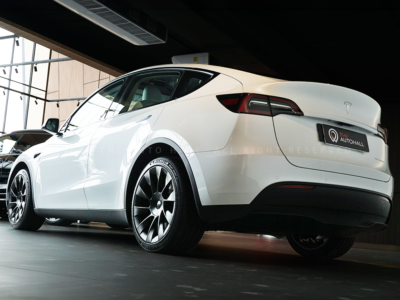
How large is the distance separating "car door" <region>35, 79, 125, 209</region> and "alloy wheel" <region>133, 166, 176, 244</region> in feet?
2.76

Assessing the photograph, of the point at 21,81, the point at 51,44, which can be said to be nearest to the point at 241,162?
the point at 51,44

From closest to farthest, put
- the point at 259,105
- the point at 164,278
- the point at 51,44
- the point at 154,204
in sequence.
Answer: the point at 164,278 → the point at 259,105 → the point at 154,204 → the point at 51,44

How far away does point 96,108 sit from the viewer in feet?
14.6

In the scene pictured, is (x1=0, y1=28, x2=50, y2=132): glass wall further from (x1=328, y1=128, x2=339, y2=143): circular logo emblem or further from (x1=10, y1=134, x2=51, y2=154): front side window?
(x1=328, y1=128, x2=339, y2=143): circular logo emblem

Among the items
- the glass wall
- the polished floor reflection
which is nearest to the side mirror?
the polished floor reflection

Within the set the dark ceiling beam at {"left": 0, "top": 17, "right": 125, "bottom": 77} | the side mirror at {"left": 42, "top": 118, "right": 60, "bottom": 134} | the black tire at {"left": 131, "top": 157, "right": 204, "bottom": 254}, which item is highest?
the dark ceiling beam at {"left": 0, "top": 17, "right": 125, "bottom": 77}

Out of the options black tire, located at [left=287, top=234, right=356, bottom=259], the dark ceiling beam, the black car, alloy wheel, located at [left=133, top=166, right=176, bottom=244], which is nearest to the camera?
alloy wheel, located at [left=133, top=166, right=176, bottom=244]

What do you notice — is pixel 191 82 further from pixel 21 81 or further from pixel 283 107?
pixel 21 81

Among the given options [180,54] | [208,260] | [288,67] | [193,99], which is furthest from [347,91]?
[180,54]

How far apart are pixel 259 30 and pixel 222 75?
5325mm

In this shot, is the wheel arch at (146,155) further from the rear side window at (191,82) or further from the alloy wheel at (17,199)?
the alloy wheel at (17,199)

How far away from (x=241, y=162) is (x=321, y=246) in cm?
155

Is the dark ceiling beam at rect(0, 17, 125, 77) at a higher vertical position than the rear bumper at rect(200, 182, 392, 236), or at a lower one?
higher

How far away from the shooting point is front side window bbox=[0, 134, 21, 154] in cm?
755
